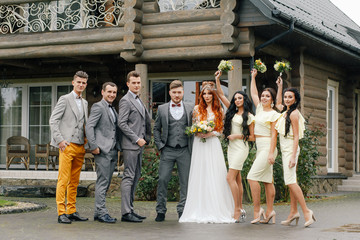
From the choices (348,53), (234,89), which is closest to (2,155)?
(234,89)

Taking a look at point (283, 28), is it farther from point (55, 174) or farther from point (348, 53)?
point (55, 174)

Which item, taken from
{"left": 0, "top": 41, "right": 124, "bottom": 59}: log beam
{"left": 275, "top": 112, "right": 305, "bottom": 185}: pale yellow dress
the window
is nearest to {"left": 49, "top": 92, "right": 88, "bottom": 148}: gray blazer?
{"left": 275, "top": 112, "right": 305, "bottom": 185}: pale yellow dress

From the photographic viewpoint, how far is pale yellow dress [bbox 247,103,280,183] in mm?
8453

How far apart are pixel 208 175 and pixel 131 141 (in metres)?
1.18

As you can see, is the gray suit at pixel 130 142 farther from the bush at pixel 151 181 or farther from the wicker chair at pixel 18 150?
the wicker chair at pixel 18 150

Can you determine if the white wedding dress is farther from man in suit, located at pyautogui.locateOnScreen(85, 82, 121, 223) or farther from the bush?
the bush

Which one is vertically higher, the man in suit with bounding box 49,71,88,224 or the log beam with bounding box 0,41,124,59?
the log beam with bounding box 0,41,124,59

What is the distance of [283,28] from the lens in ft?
40.1

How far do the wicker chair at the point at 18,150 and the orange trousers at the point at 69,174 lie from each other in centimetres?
721

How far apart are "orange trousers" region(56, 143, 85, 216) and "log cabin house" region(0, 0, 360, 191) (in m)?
4.19

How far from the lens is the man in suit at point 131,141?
8492 mm

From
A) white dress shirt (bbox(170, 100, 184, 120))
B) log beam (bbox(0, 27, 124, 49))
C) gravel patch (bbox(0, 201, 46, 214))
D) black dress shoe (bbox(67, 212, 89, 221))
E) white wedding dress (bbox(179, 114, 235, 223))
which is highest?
log beam (bbox(0, 27, 124, 49))

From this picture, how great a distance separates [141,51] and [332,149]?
20.3 ft

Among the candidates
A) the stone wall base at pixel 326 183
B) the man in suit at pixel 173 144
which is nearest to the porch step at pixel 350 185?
the stone wall base at pixel 326 183
